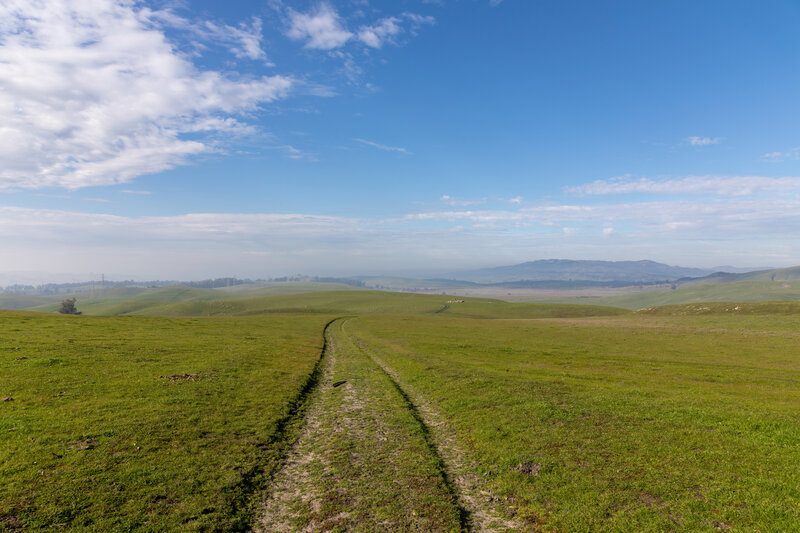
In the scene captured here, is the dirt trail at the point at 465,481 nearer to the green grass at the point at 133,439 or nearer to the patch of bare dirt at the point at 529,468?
the patch of bare dirt at the point at 529,468

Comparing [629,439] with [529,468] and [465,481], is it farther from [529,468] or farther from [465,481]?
[465,481]

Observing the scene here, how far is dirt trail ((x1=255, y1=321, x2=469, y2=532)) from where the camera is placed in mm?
11945

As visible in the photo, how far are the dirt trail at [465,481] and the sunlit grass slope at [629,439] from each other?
56 cm

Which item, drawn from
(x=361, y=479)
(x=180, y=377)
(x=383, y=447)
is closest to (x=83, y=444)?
(x=361, y=479)

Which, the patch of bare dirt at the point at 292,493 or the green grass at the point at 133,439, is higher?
the green grass at the point at 133,439

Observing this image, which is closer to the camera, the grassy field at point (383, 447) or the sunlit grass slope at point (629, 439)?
the grassy field at point (383, 447)

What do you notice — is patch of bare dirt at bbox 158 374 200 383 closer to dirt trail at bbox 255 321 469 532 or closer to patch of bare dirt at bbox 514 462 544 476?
dirt trail at bbox 255 321 469 532

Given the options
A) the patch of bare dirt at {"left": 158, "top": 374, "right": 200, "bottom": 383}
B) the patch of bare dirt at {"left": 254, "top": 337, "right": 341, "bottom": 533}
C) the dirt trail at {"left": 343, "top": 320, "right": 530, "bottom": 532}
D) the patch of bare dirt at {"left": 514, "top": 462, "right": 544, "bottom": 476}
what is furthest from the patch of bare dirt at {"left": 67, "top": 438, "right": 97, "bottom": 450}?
the patch of bare dirt at {"left": 514, "top": 462, "right": 544, "bottom": 476}

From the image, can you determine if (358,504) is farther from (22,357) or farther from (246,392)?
(22,357)

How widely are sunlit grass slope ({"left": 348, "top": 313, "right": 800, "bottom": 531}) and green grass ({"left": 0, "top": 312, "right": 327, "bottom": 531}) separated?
10.2m

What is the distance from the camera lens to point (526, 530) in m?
11.5

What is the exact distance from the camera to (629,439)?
59.4 ft

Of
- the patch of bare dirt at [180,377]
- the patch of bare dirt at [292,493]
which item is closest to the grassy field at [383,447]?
the patch of bare dirt at [292,493]

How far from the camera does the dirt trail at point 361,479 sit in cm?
1195
